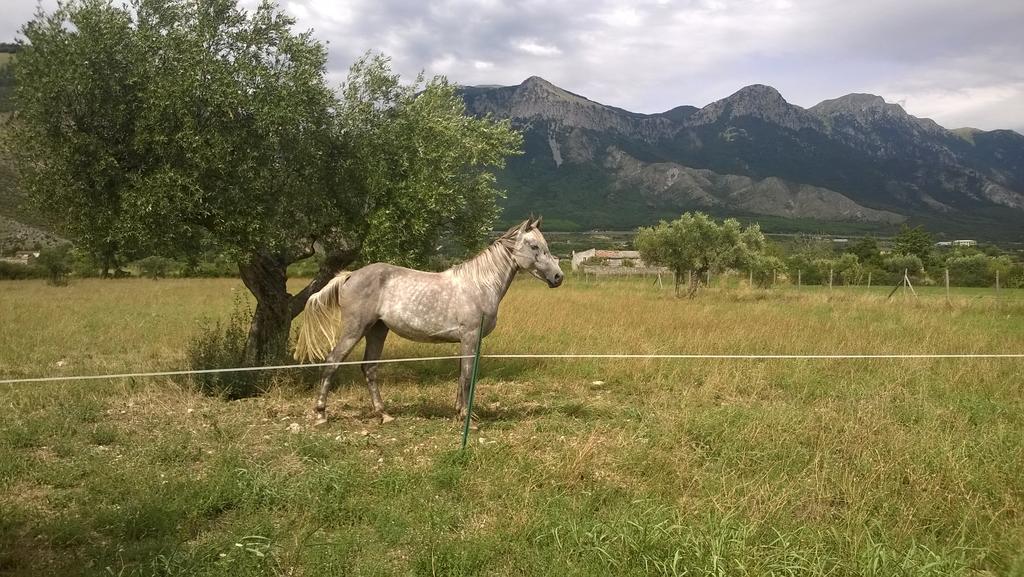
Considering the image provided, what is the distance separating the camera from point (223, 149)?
841 centimetres

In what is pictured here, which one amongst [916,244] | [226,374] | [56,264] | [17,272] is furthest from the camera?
[916,244]

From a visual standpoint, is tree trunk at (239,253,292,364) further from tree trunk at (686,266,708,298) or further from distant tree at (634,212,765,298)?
distant tree at (634,212,765,298)

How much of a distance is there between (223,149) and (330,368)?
3680 mm

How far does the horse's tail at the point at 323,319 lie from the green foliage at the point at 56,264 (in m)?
35.8

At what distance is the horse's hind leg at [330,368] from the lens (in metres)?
7.79

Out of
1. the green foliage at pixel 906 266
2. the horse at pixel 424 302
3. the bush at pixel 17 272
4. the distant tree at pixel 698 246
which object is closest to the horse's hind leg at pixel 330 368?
the horse at pixel 424 302

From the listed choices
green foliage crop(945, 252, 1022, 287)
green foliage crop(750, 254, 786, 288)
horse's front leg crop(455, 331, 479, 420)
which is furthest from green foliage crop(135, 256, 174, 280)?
green foliage crop(945, 252, 1022, 287)

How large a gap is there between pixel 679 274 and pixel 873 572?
113 feet

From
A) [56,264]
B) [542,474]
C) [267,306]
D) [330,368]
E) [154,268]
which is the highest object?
[267,306]

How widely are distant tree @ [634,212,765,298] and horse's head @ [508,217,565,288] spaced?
2593 centimetres

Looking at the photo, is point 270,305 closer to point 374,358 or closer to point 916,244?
point 374,358

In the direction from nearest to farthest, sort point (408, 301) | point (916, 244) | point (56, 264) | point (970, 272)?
point (408, 301) → point (56, 264) → point (970, 272) → point (916, 244)

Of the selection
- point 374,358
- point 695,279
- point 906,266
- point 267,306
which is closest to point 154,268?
point 695,279

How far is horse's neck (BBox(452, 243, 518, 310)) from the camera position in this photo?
8031mm
